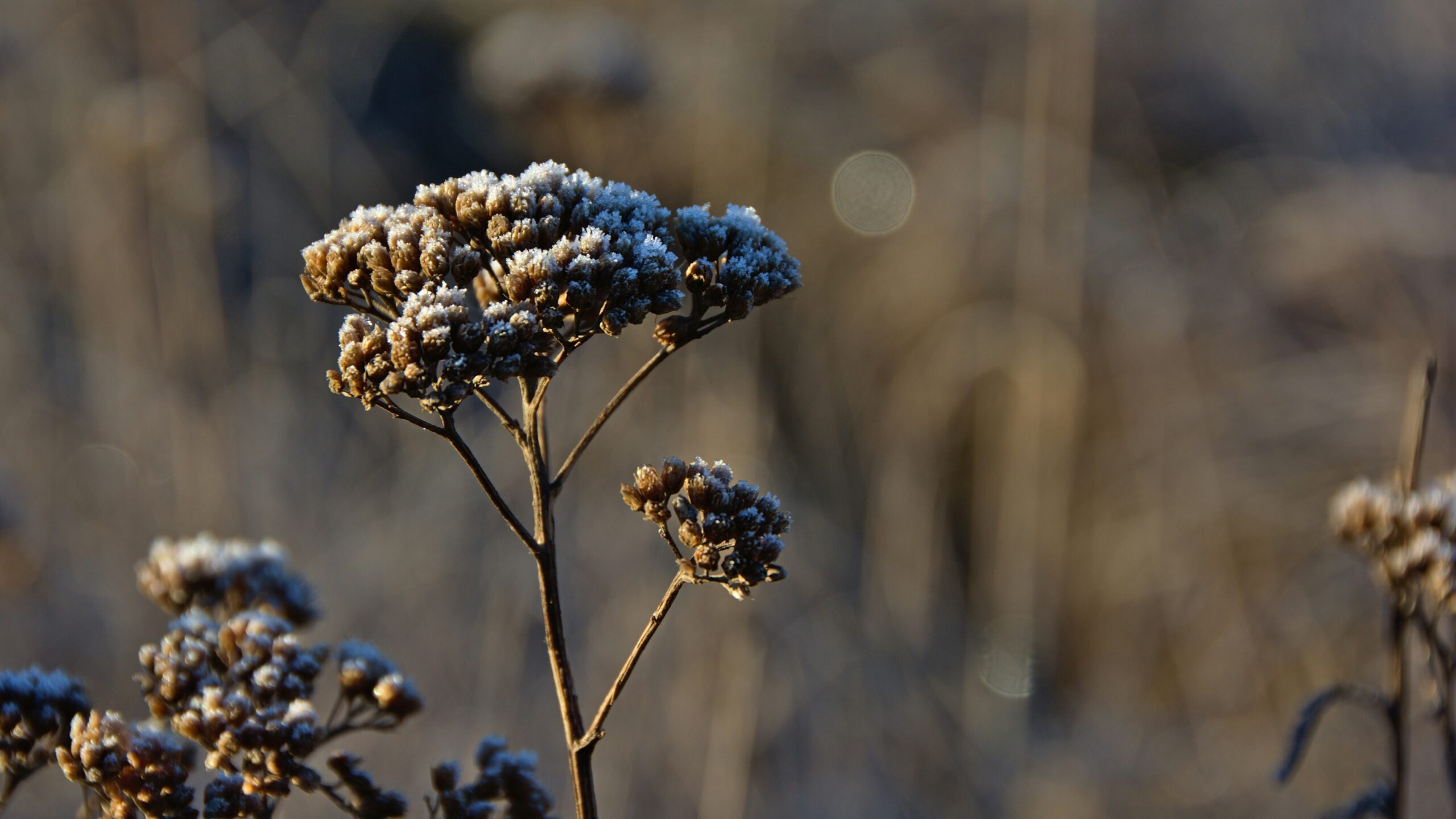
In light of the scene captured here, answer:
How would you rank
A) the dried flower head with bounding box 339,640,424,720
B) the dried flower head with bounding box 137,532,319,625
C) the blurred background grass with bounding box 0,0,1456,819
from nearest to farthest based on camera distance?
the dried flower head with bounding box 339,640,424,720 < the dried flower head with bounding box 137,532,319,625 < the blurred background grass with bounding box 0,0,1456,819

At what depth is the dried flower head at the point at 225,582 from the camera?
1.95 m

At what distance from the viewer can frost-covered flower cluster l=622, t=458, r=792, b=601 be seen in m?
1.31

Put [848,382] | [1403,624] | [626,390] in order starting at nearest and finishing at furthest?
Result: [626,390], [1403,624], [848,382]

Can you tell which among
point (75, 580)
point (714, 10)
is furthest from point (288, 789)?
point (714, 10)

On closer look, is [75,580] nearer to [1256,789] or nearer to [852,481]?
[852,481]

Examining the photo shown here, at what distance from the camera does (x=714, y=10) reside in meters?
9.45

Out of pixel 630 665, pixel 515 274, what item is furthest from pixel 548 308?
pixel 630 665

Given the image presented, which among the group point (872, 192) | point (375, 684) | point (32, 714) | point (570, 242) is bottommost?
point (32, 714)

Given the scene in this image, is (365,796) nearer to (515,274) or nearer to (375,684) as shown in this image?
(375,684)

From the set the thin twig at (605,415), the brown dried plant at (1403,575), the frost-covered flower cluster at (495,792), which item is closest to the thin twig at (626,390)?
the thin twig at (605,415)

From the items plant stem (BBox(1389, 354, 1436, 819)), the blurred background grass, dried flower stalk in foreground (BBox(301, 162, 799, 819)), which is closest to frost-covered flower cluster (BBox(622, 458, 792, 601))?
dried flower stalk in foreground (BBox(301, 162, 799, 819))

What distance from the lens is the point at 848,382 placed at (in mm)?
8445

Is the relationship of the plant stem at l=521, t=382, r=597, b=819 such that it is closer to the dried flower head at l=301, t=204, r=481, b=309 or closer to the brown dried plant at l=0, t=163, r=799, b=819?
the brown dried plant at l=0, t=163, r=799, b=819

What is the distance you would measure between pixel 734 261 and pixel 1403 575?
167 cm
